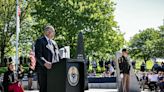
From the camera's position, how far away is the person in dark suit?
6840 millimetres

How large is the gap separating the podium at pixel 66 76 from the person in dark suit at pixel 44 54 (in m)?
0.11

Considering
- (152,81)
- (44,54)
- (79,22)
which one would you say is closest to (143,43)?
(79,22)

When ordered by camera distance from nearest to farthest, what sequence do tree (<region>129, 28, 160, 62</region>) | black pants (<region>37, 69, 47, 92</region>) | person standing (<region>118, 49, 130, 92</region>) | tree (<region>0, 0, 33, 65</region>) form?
1. black pants (<region>37, 69, 47, 92</region>)
2. person standing (<region>118, 49, 130, 92</region>)
3. tree (<region>0, 0, 33, 65</region>)
4. tree (<region>129, 28, 160, 62</region>)

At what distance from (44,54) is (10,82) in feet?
13.9

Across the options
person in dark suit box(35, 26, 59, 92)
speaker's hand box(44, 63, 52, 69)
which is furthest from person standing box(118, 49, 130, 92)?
speaker's hand box(44, 63, 52, 69)

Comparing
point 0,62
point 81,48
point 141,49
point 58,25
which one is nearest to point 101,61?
point 58,25

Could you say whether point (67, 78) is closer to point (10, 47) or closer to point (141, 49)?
point (10, 47)

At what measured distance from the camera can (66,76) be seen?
6.55m

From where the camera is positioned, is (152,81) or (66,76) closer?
(66,76)

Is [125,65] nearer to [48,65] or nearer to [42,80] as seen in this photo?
[42,80]

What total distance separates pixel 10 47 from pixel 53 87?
43.1 metres

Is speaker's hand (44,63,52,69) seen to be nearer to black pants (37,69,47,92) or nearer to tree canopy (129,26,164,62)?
black pants (37,69,47,92)

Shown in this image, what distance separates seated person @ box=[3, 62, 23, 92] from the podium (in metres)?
4.24

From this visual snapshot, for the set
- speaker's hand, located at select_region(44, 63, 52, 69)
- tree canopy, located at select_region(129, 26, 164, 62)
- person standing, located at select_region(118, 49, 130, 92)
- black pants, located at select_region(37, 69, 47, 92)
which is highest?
tree canopy, located at select_region(129, 26, 164, 62)
